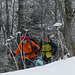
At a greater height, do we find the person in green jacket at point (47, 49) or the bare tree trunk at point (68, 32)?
the bare tree trunk at point (68, 32)

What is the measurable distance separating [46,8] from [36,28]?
4.07m

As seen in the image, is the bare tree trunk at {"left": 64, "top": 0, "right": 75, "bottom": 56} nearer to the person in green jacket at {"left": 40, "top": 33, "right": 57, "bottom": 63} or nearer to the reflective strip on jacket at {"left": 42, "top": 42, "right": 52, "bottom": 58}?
the person in green jacket at {"left": 40, "top": 33, "right": 57, "bottom": 63}

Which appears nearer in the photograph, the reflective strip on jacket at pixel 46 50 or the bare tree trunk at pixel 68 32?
the bare tree trunk at pixel 68 32

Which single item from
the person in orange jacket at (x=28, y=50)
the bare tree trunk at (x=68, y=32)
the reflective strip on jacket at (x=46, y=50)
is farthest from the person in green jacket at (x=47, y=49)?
the bare tree trunk at (x=68, y=32)

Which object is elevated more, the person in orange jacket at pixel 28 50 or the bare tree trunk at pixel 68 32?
the bare tree trunk at pixel 68 32

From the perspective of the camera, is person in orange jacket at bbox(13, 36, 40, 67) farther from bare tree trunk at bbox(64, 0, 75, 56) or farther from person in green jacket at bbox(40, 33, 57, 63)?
bare tree trunk at bbox(64, 0, 75, 56)

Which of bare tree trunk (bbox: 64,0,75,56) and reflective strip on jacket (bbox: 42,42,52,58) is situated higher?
bare tree trunk (bbox: 64,0,75,56)

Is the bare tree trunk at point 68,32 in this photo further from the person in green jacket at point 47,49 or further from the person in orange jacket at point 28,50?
the person in orange jacket at point 28,50

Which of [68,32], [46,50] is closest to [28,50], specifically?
[46,50]

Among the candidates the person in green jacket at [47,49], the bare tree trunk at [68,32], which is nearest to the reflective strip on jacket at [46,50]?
the person in green jacket at [47,49]

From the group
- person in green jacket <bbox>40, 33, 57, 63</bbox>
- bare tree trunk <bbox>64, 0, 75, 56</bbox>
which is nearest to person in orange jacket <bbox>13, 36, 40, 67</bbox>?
person in green jacket <bbox>40, 33, 57, 63</bbox>

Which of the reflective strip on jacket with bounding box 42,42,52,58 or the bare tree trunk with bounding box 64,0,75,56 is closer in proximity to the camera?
the bare tree trunk with bounding box 64,0,75,56

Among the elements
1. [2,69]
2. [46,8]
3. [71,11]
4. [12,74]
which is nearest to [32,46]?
[71,11]

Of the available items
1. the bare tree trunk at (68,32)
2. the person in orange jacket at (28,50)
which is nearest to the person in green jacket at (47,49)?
the person in orange jacket at (28,50)
